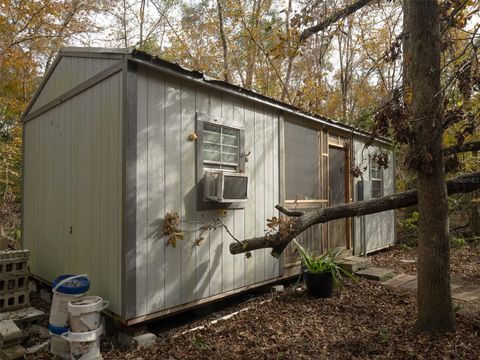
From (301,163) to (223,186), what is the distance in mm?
2114

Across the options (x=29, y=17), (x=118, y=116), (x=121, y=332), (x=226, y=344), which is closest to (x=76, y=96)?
(x=118, y=116)

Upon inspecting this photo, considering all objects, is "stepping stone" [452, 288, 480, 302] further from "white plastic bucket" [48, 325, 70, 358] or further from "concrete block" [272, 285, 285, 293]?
"white plastic bucket" [48, 325, 70, 358]

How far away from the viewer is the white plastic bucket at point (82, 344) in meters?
3.04

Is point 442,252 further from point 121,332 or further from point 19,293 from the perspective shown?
point 19,293

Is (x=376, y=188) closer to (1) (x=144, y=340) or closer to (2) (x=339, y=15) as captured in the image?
(2) (x=339, y=15)

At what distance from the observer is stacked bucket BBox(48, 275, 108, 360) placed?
3051mm

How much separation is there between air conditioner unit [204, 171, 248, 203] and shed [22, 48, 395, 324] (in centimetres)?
1

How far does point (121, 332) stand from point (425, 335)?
9.25ft

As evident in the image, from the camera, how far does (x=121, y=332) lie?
3.51m

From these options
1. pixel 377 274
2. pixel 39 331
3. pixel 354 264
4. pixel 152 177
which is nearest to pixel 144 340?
pixel 39 331

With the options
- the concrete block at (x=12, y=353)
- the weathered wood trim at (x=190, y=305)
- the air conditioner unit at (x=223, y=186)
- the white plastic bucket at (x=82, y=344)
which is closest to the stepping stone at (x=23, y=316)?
the concrete block at (x=12, y=353)

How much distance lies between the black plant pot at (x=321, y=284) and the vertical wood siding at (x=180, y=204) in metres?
0.68

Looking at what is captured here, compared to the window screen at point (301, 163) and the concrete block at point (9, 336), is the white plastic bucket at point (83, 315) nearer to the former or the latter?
the concrete block at point (9, 336)

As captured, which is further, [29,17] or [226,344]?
[29,17]
